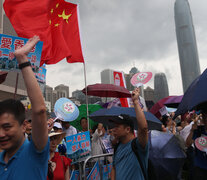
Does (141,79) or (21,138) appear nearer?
(21,138)

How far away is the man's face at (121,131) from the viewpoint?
2.92m

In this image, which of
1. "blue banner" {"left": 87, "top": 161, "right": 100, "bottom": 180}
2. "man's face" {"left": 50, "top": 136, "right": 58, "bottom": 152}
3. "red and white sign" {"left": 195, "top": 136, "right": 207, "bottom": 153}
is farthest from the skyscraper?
"man's face" {"left": 50, "top": 136, "right": 58, "bottom": 152}

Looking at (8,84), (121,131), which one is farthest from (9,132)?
(8,84)

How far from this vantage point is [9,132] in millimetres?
1355

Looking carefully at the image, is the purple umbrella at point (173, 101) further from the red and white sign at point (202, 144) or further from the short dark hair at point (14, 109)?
the short dark hair at point (14, 109)

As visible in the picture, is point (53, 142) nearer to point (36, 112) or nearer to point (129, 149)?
point (129, 149)

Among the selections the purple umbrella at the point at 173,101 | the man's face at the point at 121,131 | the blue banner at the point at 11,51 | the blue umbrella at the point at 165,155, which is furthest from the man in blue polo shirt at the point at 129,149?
the purple umbrella at the point at 173,101

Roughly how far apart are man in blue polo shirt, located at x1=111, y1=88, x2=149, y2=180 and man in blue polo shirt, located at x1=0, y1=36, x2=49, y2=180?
1.40 metres

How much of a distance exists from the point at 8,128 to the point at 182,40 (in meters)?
116

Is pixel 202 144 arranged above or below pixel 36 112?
below

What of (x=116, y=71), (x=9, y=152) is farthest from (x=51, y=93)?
(x=9, y=152)

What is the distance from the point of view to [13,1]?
5.30 metres

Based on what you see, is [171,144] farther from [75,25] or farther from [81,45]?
[75,25]

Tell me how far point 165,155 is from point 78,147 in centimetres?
184
